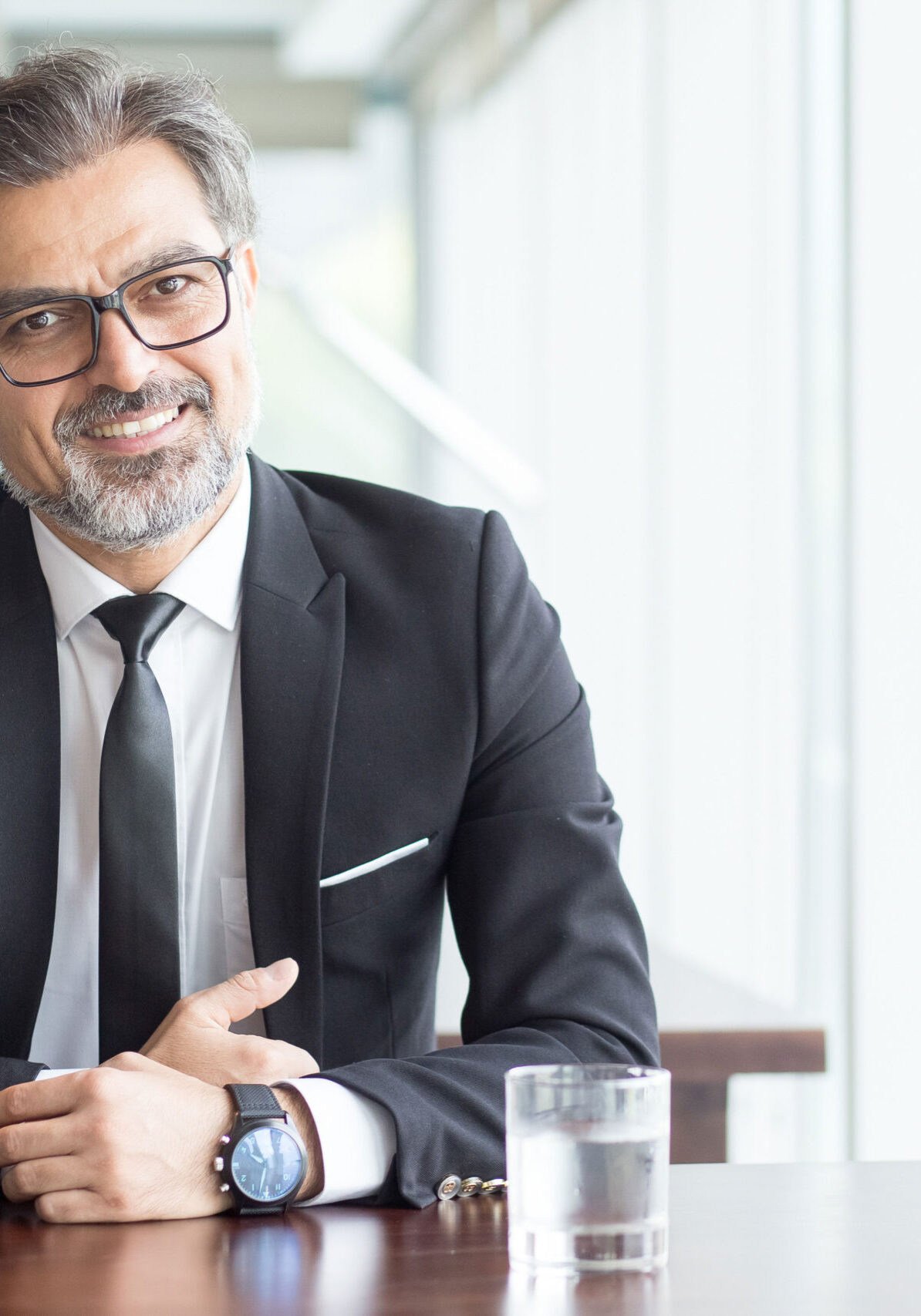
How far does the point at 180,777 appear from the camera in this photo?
4.57 feet

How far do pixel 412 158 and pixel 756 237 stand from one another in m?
2.59

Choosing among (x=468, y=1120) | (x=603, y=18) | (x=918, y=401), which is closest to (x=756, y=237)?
(x=918, y=401)

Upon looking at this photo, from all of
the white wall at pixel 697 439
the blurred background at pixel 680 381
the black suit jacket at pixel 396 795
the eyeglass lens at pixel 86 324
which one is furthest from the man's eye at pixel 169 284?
the white wall at pixel 697 439

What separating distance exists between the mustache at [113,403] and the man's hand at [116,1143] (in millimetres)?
634

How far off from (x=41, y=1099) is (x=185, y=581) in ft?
1.90

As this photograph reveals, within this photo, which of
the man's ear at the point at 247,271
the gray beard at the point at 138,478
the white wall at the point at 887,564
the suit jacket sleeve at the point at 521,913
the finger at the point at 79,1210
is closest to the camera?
the finger at the point at 79,1210

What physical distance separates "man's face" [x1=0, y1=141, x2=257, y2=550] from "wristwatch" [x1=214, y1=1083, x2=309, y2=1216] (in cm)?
65

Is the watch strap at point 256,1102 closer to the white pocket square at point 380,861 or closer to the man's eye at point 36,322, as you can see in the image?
the white pocket square at point 380,861

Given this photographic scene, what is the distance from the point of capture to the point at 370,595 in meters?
1.44

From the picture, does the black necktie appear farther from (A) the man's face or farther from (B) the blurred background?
(B) the blurred background

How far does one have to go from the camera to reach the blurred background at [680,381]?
8.08 ft

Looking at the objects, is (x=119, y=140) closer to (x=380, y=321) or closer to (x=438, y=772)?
(x=438, y=772)

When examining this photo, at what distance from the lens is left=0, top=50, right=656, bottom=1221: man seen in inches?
50.9

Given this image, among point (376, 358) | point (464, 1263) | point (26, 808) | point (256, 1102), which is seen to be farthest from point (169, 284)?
point (376, 358)
